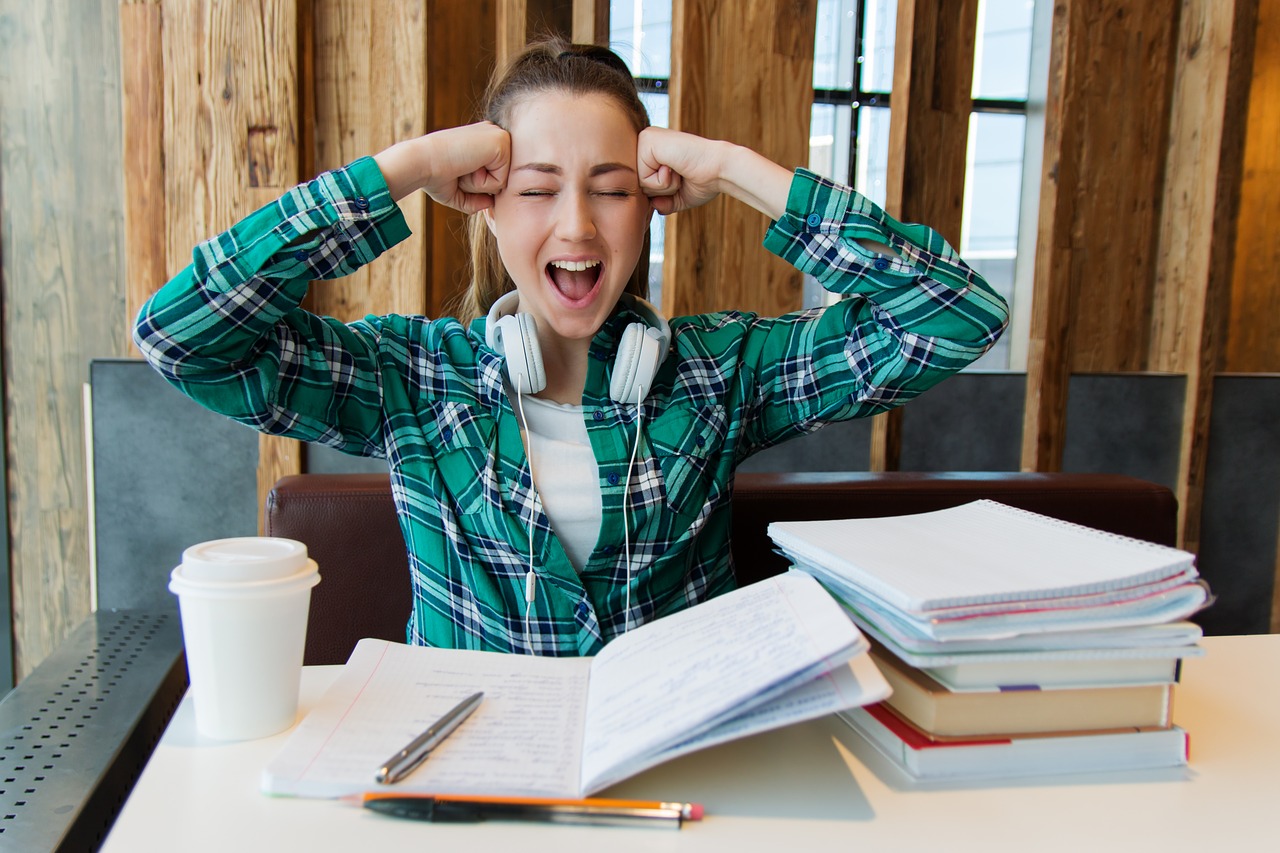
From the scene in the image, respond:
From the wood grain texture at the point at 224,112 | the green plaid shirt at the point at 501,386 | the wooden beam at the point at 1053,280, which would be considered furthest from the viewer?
the wooden beam at the point at 1053,280

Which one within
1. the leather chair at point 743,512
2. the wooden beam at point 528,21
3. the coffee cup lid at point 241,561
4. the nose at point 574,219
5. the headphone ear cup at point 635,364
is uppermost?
the wooden beam at point 528,21

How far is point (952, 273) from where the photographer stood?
1.17m

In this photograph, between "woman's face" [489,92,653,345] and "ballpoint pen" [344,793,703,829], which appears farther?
"woman's face" [489,92,653,345]

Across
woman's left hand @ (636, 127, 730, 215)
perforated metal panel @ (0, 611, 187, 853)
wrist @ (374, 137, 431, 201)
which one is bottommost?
perforated metal panel @ (0, 611, 187, 853)

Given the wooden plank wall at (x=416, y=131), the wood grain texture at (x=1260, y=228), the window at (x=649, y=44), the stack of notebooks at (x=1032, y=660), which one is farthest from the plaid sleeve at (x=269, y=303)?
the wood grain texture at (x=1260, y=228)

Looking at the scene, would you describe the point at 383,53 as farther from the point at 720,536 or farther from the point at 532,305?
the point at 720,536

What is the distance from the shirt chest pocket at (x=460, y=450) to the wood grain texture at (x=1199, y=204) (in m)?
2.90

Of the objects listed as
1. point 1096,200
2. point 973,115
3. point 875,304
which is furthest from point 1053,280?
point 875,304

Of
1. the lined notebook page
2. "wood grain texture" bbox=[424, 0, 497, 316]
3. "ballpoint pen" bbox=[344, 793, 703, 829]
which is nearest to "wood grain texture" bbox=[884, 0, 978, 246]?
"wood grain texture" bbox=[424, 0, 497, 316]

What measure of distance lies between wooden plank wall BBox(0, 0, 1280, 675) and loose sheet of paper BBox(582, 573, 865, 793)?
1.87 m

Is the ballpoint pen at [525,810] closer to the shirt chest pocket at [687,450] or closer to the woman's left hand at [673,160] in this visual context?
the shirt chest pocket at [687,450]

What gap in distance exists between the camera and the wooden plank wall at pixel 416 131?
2.23m

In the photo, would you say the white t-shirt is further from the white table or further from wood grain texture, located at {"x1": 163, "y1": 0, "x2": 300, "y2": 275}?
wood grain texture, located at {"x1": 163, "y1": 0, "x2": 300, "y2": 275}

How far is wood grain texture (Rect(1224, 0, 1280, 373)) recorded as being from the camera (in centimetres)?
330
